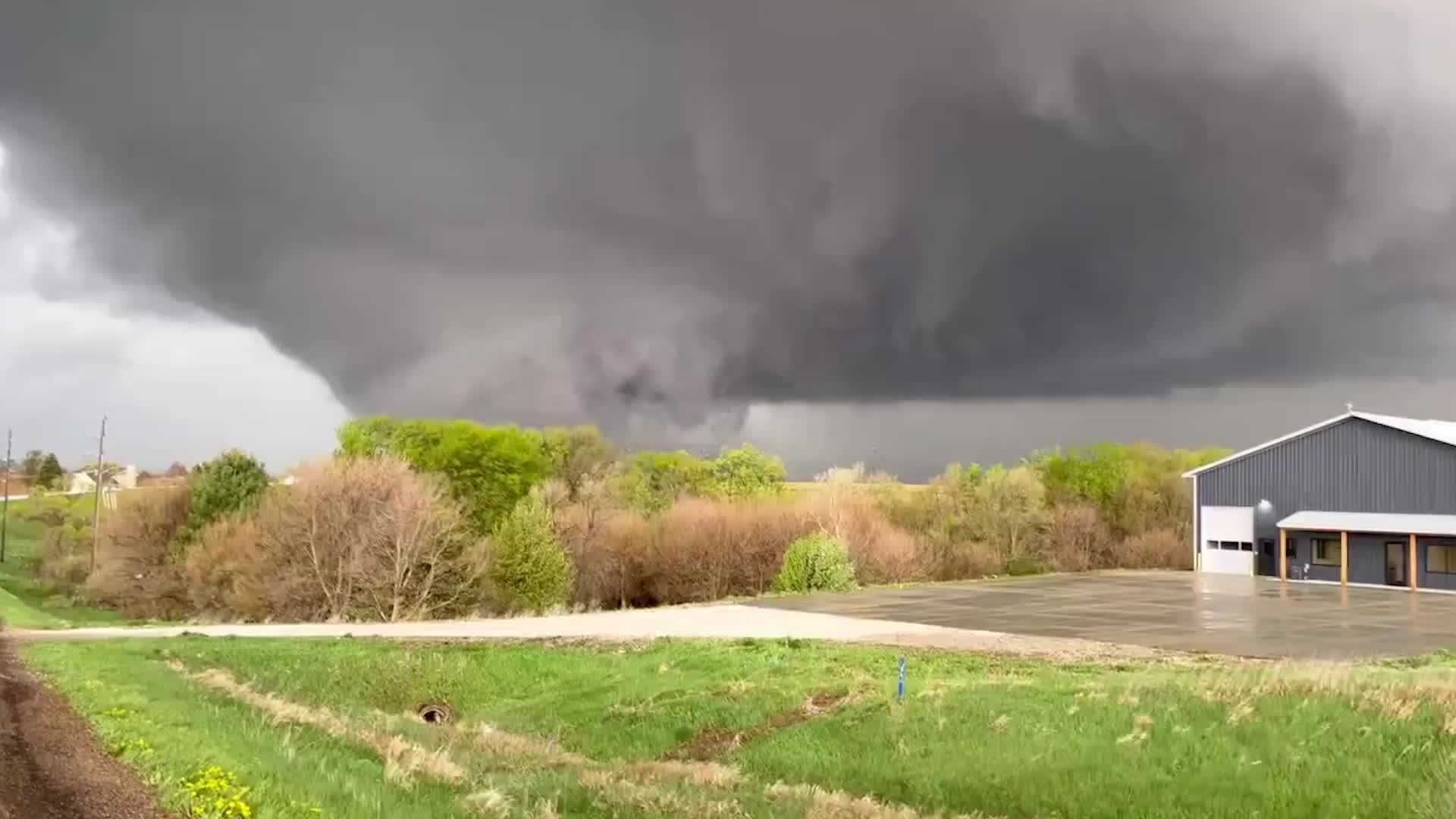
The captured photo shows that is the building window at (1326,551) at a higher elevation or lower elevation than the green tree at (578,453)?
lower

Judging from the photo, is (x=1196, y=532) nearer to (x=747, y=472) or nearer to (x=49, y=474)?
(x=747, y=472)

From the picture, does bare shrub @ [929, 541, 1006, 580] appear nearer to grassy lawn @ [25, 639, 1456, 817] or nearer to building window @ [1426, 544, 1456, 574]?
building window @ [1426, 544, 1456, 574]

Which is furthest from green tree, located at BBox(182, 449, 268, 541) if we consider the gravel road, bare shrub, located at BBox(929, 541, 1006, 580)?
bare shrub, located at BBox(929, 541, 1006, 580)

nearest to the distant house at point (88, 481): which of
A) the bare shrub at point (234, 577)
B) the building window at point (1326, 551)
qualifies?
the bare shrub at point (234, 577)

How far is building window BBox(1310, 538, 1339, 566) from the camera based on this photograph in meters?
49.4

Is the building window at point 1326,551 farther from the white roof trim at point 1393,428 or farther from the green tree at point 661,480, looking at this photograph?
the green tree at point 661,480

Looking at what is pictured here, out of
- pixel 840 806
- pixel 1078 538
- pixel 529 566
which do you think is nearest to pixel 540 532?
pixel 529 566

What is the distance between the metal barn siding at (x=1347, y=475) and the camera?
46000mm

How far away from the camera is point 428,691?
2542cm

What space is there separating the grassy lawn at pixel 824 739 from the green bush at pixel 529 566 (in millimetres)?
33706

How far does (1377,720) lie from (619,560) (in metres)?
59.8

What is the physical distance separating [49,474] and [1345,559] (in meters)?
158

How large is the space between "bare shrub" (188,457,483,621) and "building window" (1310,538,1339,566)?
40.9 meters

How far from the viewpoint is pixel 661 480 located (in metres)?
106
